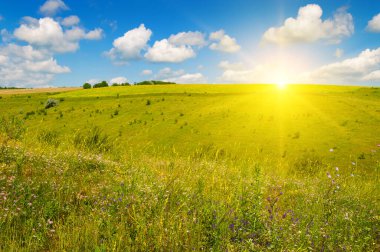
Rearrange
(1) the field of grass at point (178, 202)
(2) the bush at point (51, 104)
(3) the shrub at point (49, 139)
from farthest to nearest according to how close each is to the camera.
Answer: (2) the bush at point (51, 104)
(3) the shrub at point (49, 139)
(1) the field of grass at point (178, 202)

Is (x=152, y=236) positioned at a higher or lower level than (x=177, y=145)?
higher

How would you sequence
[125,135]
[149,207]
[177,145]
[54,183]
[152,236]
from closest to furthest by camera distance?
[152,236] < [149,207] < [54,183] < [177,145] < [125,135]

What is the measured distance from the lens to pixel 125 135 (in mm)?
29344

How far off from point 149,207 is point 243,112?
29.3 metres

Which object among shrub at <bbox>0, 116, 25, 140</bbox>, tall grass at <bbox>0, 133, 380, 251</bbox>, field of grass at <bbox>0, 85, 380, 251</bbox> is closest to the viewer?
tall grass at <bbox>0, 133, 380, 251</bbox>

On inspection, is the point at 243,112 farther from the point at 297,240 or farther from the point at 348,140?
the point at 297,240

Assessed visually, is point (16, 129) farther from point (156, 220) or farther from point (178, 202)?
point (156, 220)

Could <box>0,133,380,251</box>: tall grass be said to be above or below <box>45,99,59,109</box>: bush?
below

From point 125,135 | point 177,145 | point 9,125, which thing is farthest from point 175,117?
point 9,125

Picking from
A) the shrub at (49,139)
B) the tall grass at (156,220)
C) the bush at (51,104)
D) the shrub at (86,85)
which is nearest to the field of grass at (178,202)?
the tall grass at (156,220)

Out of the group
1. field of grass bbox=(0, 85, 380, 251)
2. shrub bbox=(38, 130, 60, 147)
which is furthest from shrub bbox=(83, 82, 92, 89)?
shrub bbox=(38, 130, 60, 147)

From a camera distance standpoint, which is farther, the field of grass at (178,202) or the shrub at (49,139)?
the shrub at (49,139)

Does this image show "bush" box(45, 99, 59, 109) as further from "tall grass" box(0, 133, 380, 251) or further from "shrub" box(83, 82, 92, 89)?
"shrub" box(83, 82, 92, 89)

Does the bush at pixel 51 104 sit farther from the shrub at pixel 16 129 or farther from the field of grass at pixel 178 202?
the shrub at pixel 16 129
